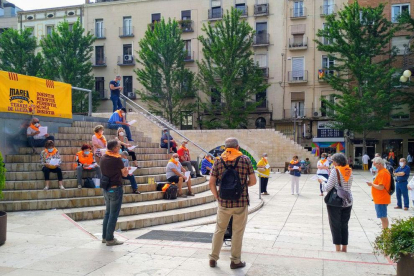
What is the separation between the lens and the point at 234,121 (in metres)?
34.6

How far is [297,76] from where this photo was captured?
121 feet

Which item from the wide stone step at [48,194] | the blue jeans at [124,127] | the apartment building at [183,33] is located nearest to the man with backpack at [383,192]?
the wide stone step at [48,194]

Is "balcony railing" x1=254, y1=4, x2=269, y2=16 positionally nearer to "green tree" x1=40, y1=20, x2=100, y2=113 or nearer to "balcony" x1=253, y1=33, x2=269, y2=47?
"balcony" x1=253, y1=33, x2=269, y2=47

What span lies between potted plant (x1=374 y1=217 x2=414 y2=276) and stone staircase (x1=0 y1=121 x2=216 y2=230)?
5.36 metres

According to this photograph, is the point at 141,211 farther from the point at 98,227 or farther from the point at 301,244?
the point at 301,244

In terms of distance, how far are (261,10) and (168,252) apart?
35169mm

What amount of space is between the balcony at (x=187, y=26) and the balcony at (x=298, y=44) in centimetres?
1013

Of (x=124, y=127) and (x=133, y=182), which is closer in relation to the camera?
(x=133, y=182)

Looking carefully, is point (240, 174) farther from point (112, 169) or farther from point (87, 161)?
point (87, 161)

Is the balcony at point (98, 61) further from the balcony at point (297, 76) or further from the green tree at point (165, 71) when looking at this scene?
the balcony at point (297, 76)

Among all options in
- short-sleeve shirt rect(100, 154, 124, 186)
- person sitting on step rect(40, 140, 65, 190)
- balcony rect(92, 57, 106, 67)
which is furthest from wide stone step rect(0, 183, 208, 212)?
balcony rect(92, 57, 106, 67)

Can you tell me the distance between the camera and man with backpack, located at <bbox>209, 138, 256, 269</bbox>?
5.31 meters

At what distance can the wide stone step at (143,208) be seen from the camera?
8.63 m

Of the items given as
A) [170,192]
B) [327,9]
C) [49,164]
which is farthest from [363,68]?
Answer: [49,164]
